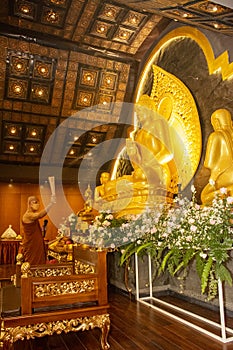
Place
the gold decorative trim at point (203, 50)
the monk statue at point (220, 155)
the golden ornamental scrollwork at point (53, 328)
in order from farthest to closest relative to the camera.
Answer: the gold decorative trim at point (203, 50)
the monk statue at point (220, 155)
the golden ornamental scrollwork at point (53, 328)

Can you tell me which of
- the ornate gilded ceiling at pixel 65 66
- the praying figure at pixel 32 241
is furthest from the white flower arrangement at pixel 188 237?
the ornate gilded ceiling at pixel 65 66

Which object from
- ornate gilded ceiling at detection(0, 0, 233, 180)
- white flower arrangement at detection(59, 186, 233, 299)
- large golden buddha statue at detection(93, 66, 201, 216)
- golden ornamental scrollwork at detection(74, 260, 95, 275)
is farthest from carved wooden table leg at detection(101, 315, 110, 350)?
ornate gilded ceiling at detection(0, 0, 233, 180)

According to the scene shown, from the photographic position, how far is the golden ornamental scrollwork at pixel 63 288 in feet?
6.55

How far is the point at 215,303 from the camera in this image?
301 cm

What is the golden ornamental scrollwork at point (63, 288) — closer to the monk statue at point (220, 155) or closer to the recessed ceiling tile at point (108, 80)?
the monk statue at point (220, 155)

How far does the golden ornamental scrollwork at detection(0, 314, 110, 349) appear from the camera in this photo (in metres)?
1.86

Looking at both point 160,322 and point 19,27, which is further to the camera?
point 19,27

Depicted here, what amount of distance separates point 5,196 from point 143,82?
15.4 feet

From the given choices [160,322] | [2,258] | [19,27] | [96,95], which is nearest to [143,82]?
[96,95]

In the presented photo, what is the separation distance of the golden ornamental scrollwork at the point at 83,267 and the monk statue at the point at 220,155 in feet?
4.52

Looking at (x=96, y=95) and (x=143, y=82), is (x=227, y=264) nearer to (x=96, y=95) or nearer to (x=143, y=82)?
(x=143, y=82)

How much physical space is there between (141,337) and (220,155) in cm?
184

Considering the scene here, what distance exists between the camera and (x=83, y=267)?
2461 mm

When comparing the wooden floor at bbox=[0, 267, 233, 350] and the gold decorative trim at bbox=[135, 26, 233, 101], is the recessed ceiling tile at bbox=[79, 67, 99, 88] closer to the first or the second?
the gold decorative trim at bbox=[135, 26, 233, 101]
